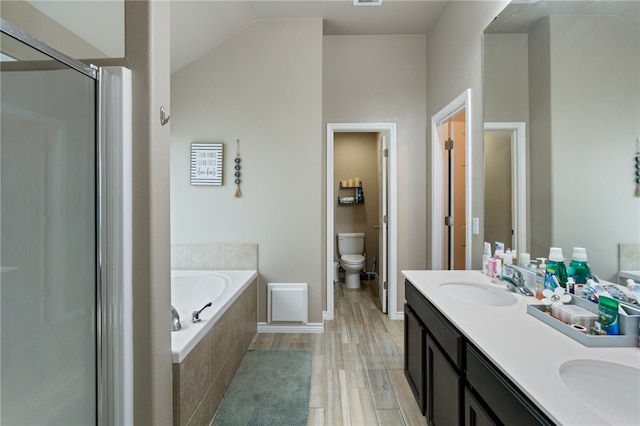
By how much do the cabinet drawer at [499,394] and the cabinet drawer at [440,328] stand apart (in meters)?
0.07

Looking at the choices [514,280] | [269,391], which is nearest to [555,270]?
[514,280]

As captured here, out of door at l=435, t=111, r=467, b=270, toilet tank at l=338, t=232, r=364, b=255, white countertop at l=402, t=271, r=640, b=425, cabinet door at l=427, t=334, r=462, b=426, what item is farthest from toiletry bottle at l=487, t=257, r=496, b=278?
toilet tank at l=338, t=232, r=364, b=255

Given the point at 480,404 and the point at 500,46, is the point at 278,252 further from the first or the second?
the point at 500,46

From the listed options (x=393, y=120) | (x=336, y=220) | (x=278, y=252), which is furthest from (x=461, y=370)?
(x=336, y=220)

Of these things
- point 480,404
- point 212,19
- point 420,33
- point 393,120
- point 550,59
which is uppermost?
point 420,33

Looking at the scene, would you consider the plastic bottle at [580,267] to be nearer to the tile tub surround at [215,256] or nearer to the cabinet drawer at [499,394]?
the cabinet drawer at [499,394]

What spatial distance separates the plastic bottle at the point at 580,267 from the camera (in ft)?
4.04

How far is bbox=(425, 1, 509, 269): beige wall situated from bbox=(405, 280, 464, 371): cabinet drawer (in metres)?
0.69

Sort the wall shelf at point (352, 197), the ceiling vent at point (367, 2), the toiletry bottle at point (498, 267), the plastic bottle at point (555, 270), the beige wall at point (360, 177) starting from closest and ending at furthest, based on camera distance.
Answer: the plastic bottle at point (555, 270), the toiletry bottle at point (498, 267), the ceiling vent at point (367, 2), the wall shelf at point (352, 197), the beige wall at point (360, 177)

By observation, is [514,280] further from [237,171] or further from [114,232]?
[237,171]

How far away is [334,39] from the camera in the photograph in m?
3.12

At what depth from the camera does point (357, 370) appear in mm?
2207

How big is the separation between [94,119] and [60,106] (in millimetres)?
98

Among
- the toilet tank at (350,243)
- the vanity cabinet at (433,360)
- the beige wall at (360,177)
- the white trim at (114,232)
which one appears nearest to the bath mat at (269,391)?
the vanity cabinet at (433,360)
